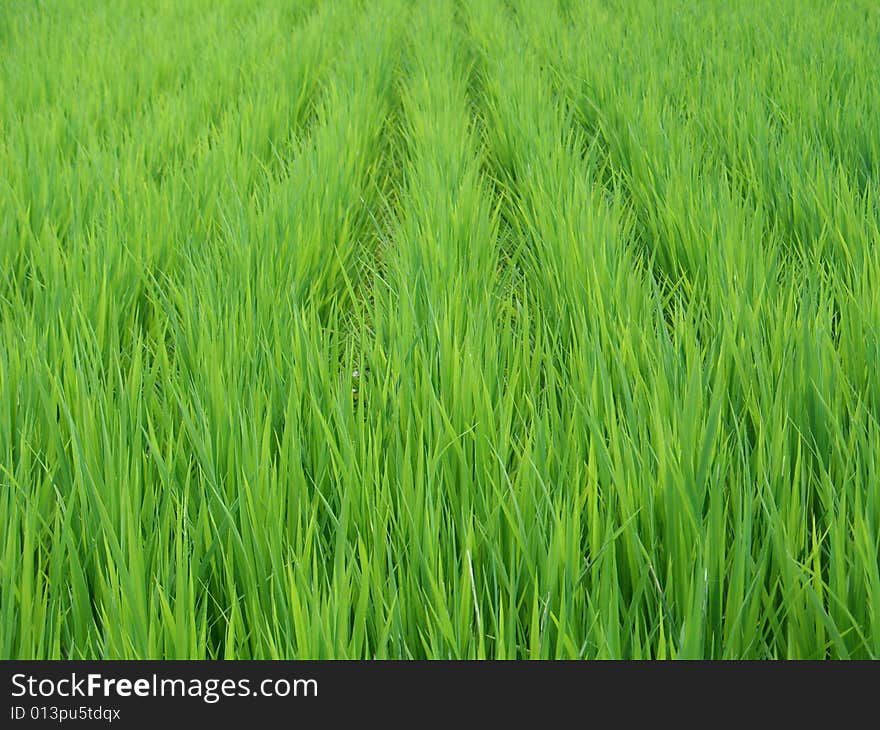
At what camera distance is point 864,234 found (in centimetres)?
142

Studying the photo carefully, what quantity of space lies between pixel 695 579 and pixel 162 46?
3242 mm

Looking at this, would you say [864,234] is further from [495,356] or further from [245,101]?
[245,101]

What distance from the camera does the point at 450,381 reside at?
1.07 meters

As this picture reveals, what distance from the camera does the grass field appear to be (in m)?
0.73

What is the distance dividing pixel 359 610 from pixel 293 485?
8.1 inches

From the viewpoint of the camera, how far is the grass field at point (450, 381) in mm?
729

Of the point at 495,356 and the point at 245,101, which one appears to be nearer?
the point at 495,356
